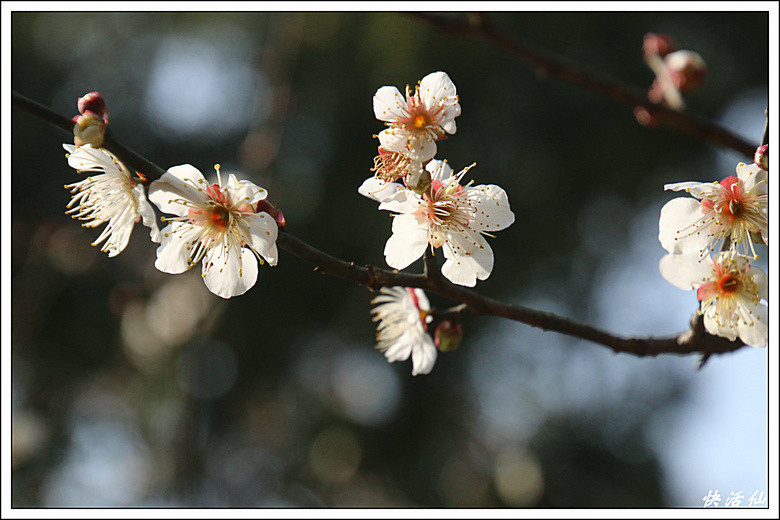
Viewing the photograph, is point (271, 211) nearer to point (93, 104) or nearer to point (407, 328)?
point (93, 104)

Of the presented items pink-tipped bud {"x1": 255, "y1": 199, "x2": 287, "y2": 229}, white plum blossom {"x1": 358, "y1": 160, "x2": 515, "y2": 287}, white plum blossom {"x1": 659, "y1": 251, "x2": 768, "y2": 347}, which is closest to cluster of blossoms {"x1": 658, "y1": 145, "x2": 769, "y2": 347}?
white plum blossom {"x1": 659, "y1": 251, "x2": 768, "y2": 347}

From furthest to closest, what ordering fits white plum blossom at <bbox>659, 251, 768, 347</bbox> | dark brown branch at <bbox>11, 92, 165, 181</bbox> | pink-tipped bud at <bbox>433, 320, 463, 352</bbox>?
pink-tipped bud at <bbox>433, 320, 463, 352</bbox>, white plum blossom at <bbox>659, 251, 768, 347</bbox>, dark brown branch at <bbox>11, 92, 165, 181</bbox>

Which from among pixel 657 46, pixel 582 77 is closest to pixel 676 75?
pixel 657 46

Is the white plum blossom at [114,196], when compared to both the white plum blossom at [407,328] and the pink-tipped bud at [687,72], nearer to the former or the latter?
the white plum blossom at [407,328]

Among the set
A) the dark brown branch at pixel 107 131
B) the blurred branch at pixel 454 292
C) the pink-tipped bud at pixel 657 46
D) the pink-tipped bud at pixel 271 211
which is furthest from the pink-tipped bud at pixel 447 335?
the pink-tipped bud at pixel 657 46

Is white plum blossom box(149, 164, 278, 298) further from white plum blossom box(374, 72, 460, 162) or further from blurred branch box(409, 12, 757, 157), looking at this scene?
blurred branch box(409, 12, 757, 157)

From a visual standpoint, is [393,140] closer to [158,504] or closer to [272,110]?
[272,110]
